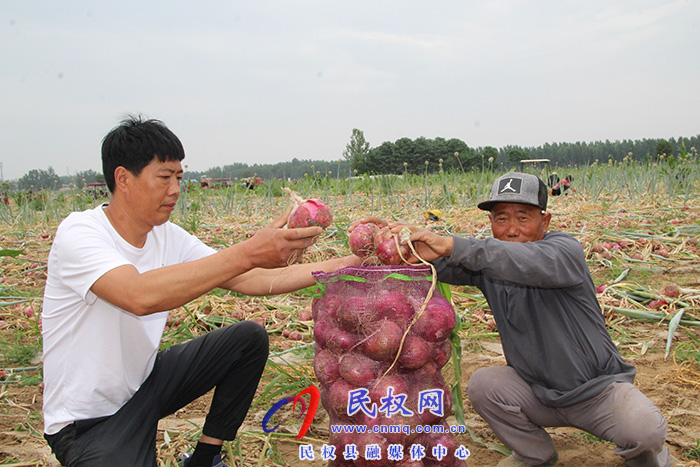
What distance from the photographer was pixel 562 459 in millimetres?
1834

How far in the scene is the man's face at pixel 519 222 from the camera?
1.80 metres

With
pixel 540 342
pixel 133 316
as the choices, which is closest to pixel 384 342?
pixel 540 342

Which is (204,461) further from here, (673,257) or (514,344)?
(673,257)

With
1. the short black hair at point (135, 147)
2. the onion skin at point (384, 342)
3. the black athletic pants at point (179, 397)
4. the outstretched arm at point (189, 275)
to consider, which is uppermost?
the short black hair at point (135, 147)

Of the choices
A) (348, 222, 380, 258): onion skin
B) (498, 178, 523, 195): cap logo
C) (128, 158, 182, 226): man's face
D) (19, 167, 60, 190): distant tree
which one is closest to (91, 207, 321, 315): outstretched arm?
(348, 222, 380, 258): onion skin

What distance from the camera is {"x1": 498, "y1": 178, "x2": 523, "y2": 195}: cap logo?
1744 mm

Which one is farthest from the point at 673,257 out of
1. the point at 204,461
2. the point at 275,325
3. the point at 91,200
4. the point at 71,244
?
the point at 91,200

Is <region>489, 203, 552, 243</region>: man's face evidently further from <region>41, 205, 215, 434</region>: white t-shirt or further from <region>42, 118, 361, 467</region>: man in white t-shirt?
<region>41, 205, 215, 434</region>: white t-shirt

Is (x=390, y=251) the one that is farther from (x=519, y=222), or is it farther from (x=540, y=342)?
(x=540, y=342)

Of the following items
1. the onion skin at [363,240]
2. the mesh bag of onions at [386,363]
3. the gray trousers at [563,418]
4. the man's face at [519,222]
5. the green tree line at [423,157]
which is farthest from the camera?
the green tree line at [423,157]

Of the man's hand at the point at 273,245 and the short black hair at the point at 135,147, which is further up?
the short black hair at the point at 135,147

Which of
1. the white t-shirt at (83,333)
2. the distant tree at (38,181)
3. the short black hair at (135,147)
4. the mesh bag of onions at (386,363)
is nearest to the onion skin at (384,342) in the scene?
the mesh bag of onions at (386,363)

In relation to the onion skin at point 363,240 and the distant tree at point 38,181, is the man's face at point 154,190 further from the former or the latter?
the distant tree at point 38,181

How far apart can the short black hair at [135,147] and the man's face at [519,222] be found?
48.8 inches
